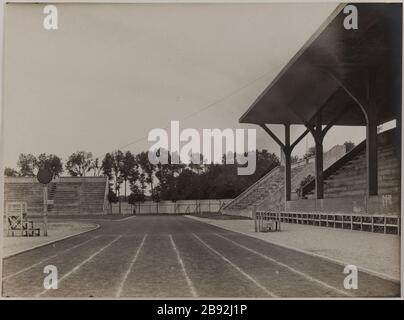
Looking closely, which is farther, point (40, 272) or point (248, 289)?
point (40, 272)

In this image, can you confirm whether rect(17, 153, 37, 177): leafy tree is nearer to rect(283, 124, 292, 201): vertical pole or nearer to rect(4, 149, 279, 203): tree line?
rect(4, 149, 279, 203): tree line

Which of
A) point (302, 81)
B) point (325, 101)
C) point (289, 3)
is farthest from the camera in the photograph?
point (325, 101)

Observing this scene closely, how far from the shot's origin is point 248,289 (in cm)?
933

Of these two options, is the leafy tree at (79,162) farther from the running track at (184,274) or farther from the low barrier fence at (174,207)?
the low barrier fence at (174,207)

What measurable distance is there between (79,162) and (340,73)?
12.5 metres

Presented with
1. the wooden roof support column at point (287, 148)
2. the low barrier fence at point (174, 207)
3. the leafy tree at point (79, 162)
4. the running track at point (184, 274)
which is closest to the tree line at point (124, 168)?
the leafy tree at point (79, 162)

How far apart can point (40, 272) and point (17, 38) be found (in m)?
5.32

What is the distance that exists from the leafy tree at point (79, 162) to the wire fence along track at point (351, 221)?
29.3 feet

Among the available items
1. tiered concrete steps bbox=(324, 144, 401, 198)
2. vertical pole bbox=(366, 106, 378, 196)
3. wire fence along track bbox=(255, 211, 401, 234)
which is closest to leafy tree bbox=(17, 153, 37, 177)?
wire fence along track bbox=(255, 211, 401, 234)

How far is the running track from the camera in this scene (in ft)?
30.4

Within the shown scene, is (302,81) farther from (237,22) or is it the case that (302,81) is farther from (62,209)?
(62,209)

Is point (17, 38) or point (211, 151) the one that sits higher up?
point (17, 38)
